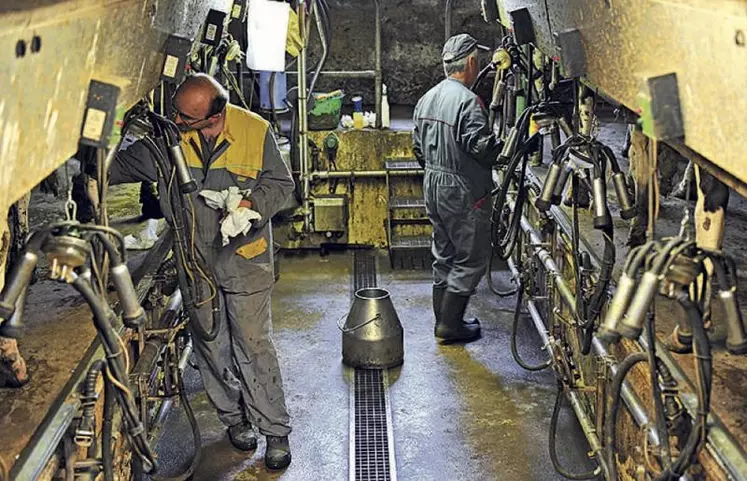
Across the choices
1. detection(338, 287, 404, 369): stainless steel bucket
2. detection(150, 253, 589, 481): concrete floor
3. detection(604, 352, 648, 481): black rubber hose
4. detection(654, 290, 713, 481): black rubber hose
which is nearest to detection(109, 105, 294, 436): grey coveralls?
detection(150, 253, 589, 481): concrete floor

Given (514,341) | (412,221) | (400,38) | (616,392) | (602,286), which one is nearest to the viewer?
(616,392)

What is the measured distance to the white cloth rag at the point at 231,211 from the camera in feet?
14.0

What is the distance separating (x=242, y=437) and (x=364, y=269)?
2916mm

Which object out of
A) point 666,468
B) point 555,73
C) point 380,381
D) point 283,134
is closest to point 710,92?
point 666,468

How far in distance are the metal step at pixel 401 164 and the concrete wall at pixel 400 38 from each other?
1620 mm

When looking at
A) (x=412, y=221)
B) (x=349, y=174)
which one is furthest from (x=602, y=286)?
(x=349, y=174)

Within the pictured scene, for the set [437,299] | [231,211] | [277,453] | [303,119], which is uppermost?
[303,119]

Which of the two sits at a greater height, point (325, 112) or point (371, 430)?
point (325, 112)

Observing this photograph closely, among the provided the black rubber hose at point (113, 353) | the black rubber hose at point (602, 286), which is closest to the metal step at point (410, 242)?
the black rubber hose at point (602, 286)

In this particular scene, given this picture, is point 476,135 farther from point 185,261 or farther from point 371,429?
point 185,261

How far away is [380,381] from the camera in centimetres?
559

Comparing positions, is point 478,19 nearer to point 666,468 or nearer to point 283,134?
point 283,134

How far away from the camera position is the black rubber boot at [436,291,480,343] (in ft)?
19.9

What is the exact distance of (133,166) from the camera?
4.37 m
